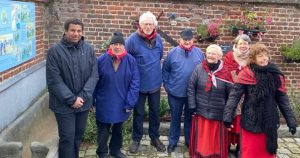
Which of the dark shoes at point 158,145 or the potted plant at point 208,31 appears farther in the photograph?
the potted plant at point 208,31

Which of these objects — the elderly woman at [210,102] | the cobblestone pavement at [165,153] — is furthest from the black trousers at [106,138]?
the elderly woman at [210,102]

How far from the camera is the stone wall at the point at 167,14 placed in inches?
277

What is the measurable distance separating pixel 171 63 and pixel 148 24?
2.11ft

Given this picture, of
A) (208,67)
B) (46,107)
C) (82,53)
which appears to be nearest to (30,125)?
(46,107)

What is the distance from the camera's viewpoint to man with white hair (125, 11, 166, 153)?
4797mm

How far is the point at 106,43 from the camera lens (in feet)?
23.1

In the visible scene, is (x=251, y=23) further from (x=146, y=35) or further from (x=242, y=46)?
(x=146, y=35)

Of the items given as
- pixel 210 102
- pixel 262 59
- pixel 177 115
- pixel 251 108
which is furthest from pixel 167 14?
pixel 251 108

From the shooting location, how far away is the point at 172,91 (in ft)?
16.4

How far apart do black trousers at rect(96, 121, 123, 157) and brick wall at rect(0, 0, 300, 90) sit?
2.79 metres

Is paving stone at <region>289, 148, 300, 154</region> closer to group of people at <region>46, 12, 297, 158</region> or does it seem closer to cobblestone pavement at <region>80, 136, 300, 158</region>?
cobblestone pavement at <region>80, 136, 300, 158</region>

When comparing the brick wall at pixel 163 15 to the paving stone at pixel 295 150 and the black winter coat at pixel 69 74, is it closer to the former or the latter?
the paving stone at pixel 295 150

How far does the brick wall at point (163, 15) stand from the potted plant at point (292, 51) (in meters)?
0.21

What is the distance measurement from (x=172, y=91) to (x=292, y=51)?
10.6ft
